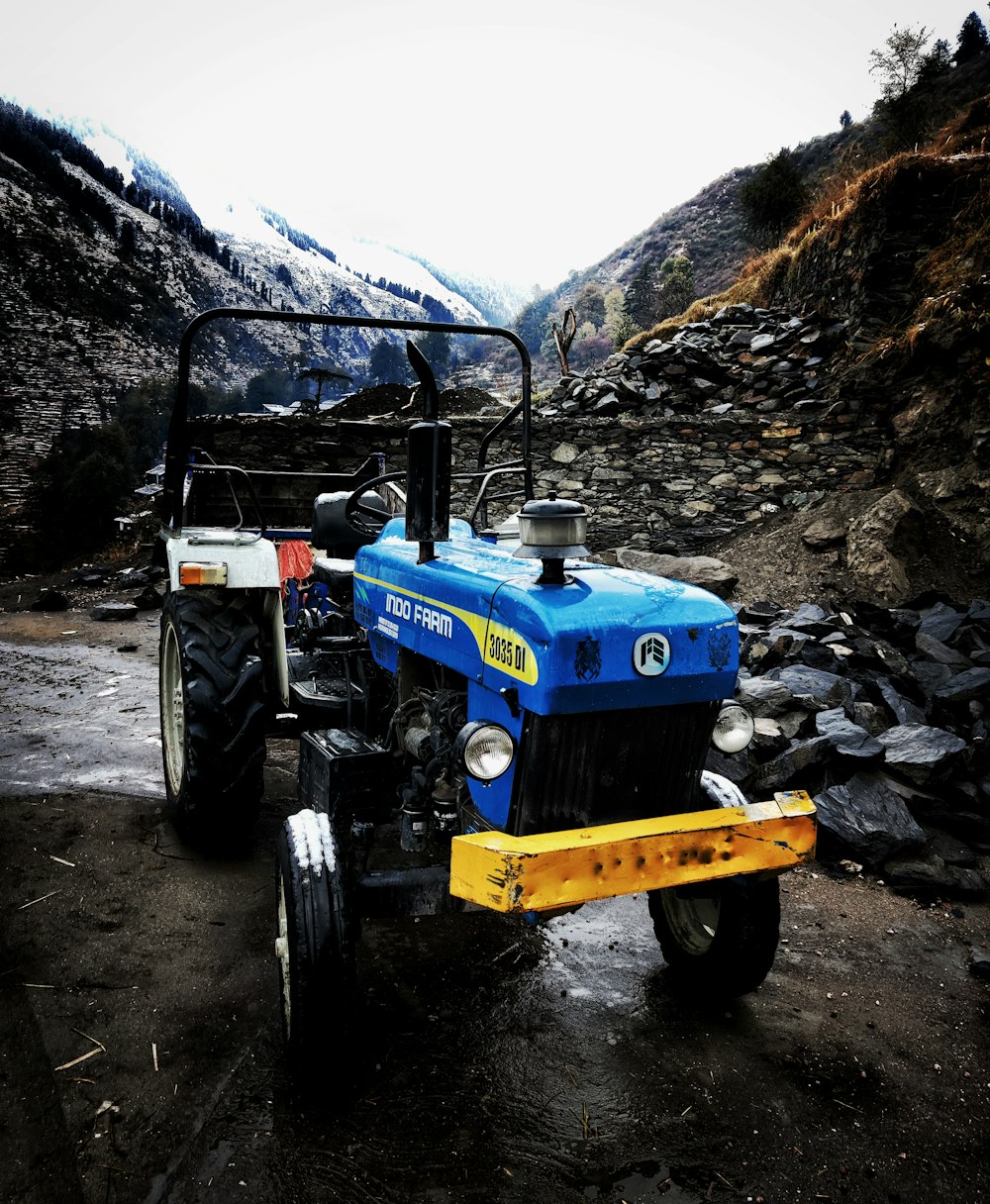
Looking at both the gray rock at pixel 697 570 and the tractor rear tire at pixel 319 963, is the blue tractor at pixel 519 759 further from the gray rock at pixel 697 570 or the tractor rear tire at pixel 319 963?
the gray rock at pixel 697 570

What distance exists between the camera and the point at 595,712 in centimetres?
206

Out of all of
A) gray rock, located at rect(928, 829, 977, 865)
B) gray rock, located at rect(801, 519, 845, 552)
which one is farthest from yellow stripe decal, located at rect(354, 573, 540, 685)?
gray rock, located at rect(801, 519, 845, 552)

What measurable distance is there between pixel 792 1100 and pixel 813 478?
23.3ft

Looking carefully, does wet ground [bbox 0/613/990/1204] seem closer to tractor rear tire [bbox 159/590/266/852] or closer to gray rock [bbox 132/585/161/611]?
tractor rear tire [bbox 159/590/266/852]

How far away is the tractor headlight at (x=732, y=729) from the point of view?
234 cm

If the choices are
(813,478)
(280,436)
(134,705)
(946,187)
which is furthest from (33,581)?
(946,187)

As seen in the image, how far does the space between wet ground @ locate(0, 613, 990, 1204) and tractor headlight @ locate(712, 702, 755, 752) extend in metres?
0.92

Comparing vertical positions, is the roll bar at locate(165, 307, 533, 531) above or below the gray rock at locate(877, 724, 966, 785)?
above

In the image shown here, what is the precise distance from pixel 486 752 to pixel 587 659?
1.17ft

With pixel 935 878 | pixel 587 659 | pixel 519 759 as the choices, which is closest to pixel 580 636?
pixel 587 659

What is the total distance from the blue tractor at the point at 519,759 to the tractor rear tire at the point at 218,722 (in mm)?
15

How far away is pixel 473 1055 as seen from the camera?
232 cm

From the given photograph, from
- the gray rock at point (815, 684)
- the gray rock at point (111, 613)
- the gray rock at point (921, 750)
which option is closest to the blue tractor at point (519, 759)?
the gray rock at point (921, 750)

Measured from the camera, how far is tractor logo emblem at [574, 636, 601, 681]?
1.97 m
